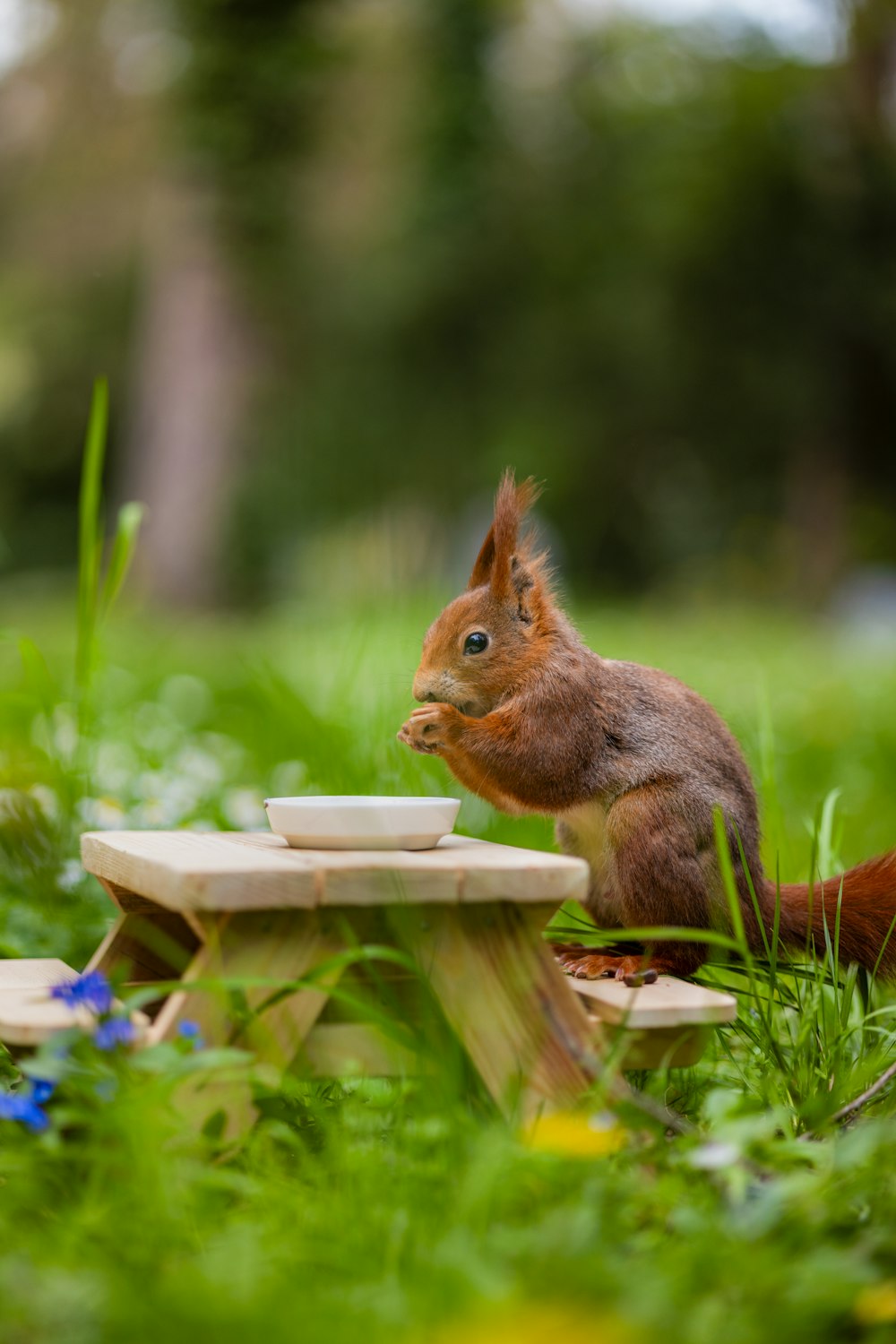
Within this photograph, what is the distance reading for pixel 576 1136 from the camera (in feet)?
4.14

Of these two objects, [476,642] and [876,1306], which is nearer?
[876,1306]

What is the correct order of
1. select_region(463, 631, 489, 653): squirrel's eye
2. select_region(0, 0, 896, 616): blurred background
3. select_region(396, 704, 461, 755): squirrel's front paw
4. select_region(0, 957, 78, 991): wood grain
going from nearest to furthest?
select_region(0, 957, 78, 991): wood grain, select_region(396, 704, 461, 755): squirrel's front paw, select_region(463, 631, 489, 653): squirrel's eye, select_region(0, 0, 896, 616): blurred background

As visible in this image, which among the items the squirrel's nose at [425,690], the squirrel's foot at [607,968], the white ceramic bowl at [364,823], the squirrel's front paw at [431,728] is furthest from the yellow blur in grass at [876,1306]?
the squirrel's nose at [425,690]

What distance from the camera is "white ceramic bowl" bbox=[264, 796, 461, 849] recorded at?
4.67 feet

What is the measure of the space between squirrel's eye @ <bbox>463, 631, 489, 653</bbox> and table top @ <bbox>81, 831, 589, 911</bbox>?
0.38m

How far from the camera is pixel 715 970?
205 cm

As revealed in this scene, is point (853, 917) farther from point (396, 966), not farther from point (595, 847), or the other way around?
point (396, 966)

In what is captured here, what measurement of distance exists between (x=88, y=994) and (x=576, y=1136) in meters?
0.47

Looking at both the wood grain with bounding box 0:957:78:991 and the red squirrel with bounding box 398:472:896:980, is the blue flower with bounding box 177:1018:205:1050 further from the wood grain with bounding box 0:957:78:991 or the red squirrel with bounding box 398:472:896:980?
the red squirrel with bounding box 398:472:896:980

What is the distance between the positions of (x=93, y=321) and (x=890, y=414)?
830cm

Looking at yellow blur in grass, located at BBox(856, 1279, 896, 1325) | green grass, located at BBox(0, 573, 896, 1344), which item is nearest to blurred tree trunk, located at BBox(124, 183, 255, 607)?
green grass, located at BBox(0, 573, 896, 1344)

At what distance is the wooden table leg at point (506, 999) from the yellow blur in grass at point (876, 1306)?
0.36 meters

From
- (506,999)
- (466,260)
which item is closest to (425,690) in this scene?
(506,999)

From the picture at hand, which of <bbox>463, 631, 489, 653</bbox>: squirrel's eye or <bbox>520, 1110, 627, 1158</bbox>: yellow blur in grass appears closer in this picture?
<bbox>520, 1110, 627, 1158</bbox>: yellow blur in grass
